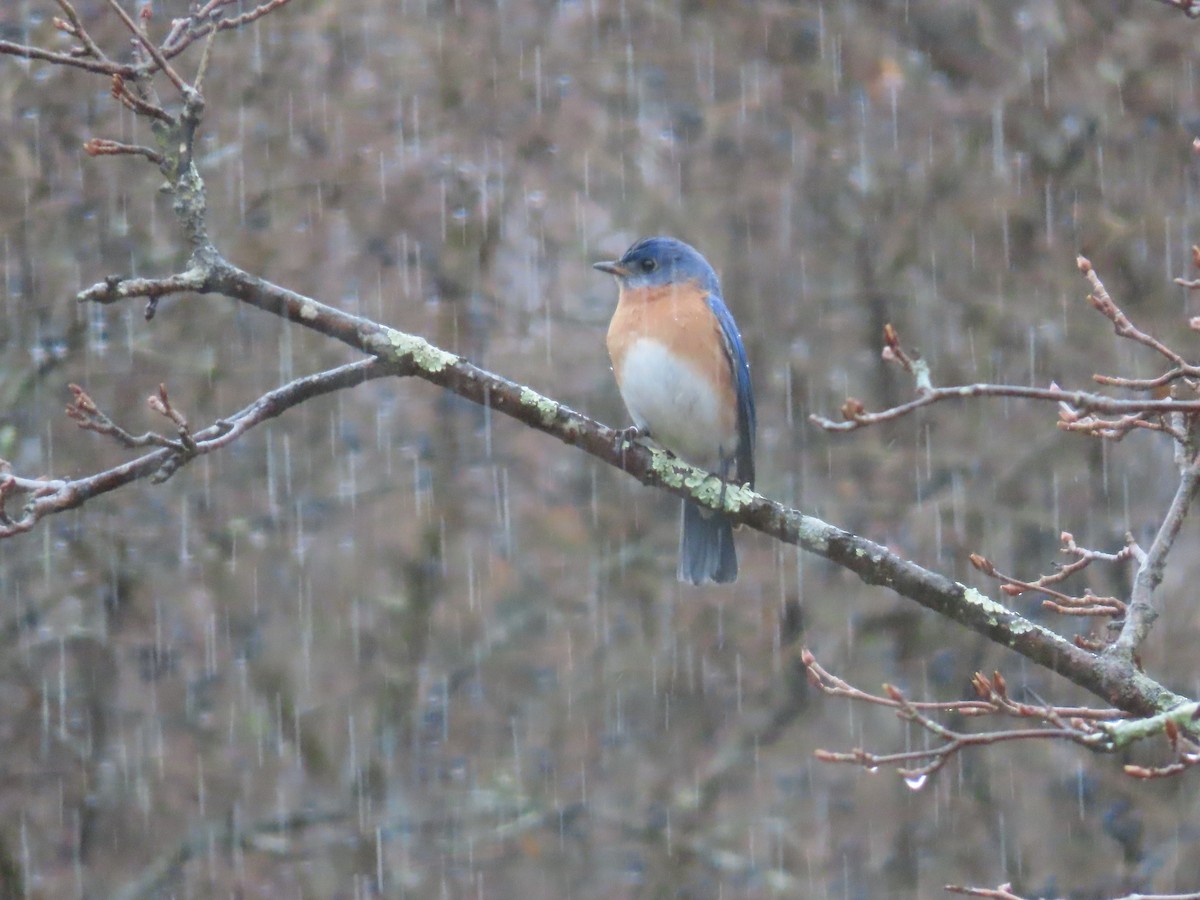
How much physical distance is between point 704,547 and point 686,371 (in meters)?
0.64

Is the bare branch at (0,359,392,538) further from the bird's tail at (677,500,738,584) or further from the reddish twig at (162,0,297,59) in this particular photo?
the bird's tail at (677,500,738,584)

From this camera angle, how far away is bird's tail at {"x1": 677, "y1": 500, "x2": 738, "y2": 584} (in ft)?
16.5

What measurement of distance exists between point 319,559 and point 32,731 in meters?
1.42

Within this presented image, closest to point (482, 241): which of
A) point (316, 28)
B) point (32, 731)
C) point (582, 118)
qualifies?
point (582, 118)

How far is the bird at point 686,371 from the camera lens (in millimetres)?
4844

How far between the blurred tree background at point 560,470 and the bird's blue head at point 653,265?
137cm

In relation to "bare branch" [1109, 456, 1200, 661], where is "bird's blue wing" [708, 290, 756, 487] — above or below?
above

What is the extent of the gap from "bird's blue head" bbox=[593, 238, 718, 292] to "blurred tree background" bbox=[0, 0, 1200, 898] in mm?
1368

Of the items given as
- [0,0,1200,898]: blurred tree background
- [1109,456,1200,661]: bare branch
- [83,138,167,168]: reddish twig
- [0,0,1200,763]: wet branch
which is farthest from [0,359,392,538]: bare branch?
[0,0,1200,898]: blurred tree background

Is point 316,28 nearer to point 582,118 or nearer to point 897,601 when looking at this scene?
point 582,118

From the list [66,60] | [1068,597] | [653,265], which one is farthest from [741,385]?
[66,60]

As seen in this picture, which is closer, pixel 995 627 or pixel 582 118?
pixel 995 627

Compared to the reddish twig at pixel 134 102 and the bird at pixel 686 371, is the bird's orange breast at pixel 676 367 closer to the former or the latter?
the bird at pixel 686 371

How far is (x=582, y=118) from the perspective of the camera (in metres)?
6.70
